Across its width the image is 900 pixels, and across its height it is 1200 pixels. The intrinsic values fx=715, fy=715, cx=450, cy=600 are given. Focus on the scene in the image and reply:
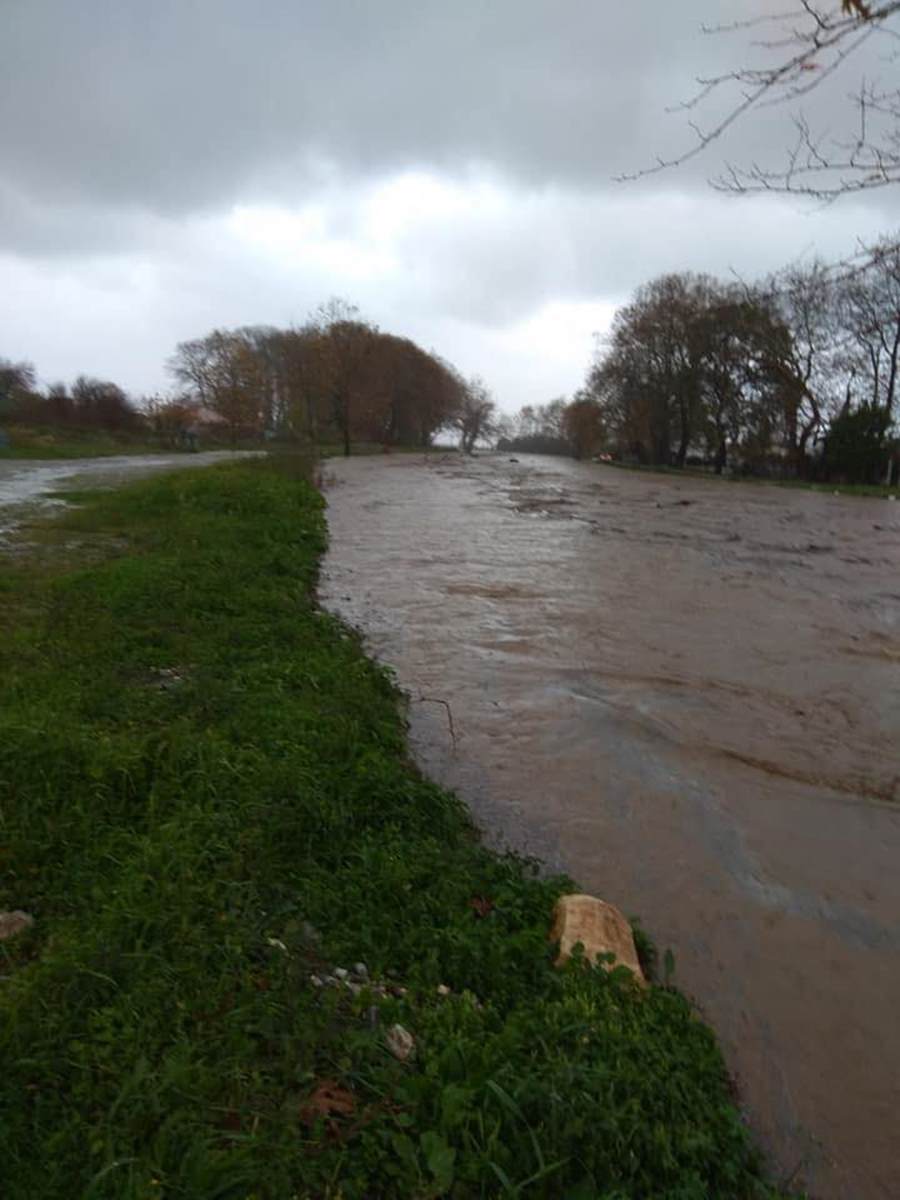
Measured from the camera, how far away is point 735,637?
734 cm

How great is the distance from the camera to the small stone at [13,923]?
2.49 m

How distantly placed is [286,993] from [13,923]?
1.07 meters

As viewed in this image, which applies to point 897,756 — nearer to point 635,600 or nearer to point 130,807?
point 635,600

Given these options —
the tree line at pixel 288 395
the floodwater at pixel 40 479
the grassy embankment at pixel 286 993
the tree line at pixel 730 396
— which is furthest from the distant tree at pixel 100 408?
the grassy embankment at pixel 286 993

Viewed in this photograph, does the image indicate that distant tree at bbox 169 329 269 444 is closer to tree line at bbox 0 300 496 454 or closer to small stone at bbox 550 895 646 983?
tree line at bbox 0 300 496 454

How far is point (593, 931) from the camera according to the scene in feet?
8.99

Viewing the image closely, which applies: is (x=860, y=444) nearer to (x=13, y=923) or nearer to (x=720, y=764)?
(x=720, y=764)

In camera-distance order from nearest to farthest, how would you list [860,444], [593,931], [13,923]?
[13,923] → [593,931] → [860,444]

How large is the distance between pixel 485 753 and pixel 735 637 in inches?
154

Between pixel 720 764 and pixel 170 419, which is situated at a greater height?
pixel 170 419

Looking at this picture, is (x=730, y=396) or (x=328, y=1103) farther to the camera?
(x=730, y=396)

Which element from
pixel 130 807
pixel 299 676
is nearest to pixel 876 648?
pixel 299 676

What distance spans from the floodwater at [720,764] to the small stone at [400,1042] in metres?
1.13

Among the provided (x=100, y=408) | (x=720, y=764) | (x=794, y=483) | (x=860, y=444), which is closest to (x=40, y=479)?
(x=720, y=764)
